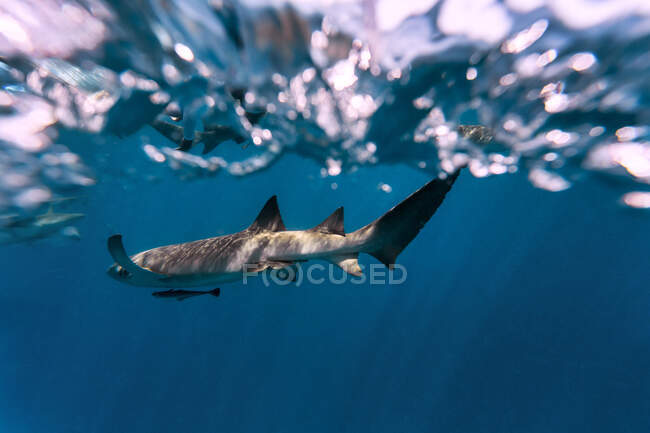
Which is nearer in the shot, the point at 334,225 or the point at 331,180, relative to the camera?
the point at 334,225

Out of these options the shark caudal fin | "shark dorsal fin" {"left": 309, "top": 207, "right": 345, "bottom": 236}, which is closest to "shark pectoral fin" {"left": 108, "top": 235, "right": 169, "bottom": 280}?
"shark dorsal fin" {"left": 309, "top": 207, "right": 345, "bottom": 236}

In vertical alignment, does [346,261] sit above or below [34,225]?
above

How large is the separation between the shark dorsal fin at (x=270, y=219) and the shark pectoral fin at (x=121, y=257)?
165 cm

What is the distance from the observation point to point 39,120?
24.8 feet

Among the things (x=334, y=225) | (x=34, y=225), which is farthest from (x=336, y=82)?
(x=34, y=225)

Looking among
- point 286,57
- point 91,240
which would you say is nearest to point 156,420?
point 91,240

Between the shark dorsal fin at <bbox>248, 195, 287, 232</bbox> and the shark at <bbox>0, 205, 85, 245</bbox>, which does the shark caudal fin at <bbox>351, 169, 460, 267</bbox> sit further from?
the shark at <bbox>0, 205, 85, 245</bbox>

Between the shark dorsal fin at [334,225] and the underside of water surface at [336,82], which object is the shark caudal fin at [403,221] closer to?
the shark dorsal fin at [334,225]

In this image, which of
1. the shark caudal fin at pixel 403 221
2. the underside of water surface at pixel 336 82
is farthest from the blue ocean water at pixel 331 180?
the shark caudal fin at pixel 403 221

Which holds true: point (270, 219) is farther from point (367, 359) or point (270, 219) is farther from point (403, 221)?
point (367, 359)

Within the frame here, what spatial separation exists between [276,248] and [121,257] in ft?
6.70

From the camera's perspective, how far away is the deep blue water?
21.8 metres

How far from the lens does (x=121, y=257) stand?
375 cm

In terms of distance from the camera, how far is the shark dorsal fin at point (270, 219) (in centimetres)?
493
